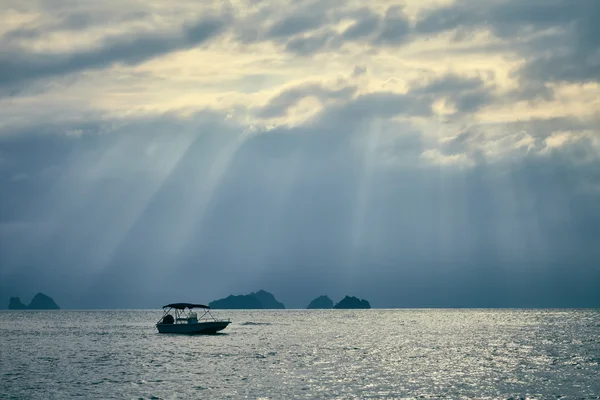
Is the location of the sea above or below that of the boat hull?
below

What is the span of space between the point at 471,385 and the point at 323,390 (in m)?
14.7

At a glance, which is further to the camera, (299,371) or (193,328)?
(193,328)

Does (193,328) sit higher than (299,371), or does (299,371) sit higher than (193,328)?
(193,328)

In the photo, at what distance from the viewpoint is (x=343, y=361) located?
84688 millimetres

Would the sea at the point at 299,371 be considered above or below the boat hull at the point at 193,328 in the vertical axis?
below

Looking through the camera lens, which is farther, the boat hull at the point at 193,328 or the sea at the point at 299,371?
the boat hull at the point at 193,328

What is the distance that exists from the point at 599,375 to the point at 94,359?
63594 mm

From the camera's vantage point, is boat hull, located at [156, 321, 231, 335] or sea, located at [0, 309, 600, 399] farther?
boat hull, located at [156, 321, 231, 335]

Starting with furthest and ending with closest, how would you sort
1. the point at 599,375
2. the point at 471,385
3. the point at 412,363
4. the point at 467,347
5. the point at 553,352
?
the point at 467,347 → the point at 553,352 → the point at 412,363 → the point at 599,375 → the point at 471,385

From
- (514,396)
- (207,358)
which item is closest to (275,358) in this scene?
(207,358)

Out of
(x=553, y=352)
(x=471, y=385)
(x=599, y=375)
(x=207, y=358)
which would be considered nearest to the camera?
(x=471, y=385)

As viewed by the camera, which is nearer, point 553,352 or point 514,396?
point 514,396

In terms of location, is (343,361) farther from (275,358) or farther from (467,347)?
(467,347)

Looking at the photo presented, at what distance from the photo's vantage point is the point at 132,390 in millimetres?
60406
